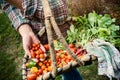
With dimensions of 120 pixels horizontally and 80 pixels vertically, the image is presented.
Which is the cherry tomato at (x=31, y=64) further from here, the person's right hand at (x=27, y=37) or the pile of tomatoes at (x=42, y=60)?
the person's right hand at (x=27, y=37)

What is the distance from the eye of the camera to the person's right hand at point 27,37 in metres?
2.60

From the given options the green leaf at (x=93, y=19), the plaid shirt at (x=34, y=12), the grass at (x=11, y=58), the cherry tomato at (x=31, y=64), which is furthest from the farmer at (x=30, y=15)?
the grass at (x=11, y=58)

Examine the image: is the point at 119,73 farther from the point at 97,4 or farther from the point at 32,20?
the point at 97,4

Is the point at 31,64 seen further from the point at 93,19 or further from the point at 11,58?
the point at 11,58

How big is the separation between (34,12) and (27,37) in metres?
0.23

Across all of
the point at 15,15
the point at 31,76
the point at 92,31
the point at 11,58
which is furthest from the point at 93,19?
the point at 11,58

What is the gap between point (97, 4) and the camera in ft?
12.7

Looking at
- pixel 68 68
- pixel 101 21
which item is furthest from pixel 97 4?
pixel 68 68

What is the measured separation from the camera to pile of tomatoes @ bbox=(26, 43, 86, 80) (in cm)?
244

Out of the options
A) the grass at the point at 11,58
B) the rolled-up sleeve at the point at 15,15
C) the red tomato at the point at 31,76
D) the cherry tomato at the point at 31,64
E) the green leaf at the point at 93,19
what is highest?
the rolled-up sleeve at the point at 15,15

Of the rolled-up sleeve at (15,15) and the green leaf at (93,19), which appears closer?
the rolled-up sleeve at (15,15)

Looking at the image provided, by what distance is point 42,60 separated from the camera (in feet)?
8.48

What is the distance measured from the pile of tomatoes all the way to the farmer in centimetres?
8

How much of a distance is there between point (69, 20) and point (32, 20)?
0.36 metres
